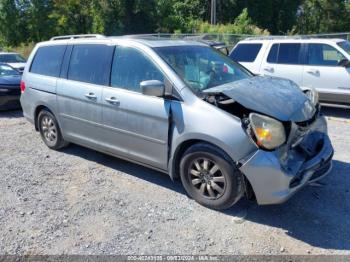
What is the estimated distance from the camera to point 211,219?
404 cm

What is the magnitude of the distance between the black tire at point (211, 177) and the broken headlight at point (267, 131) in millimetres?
394

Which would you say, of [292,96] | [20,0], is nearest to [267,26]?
[20,0]

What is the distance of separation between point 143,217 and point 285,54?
6.61 m

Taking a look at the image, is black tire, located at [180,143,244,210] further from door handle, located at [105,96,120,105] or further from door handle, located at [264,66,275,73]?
door handle, located at [264,66,275,73]

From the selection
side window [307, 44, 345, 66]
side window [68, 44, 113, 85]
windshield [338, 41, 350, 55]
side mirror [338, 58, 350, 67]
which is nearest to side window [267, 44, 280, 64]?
side window [307, 44, 345, 66]

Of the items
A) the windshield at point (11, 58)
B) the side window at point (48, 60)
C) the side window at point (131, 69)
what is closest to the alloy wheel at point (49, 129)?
the side window at point (48, 60)

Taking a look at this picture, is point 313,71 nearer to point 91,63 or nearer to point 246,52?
point 246,52

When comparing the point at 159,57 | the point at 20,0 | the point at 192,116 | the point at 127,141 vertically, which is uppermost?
the point at 20,0

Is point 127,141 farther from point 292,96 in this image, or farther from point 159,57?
point 292,96

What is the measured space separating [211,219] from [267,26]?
144ft

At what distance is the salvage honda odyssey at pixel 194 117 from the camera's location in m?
3.77

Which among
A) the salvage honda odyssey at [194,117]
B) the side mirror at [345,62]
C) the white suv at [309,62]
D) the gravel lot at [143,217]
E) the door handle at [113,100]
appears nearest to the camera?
the gravel lot at [143,217]

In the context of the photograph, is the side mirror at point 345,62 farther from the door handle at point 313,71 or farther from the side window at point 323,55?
the door handle at point 313,71

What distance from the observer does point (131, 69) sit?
188 inches
